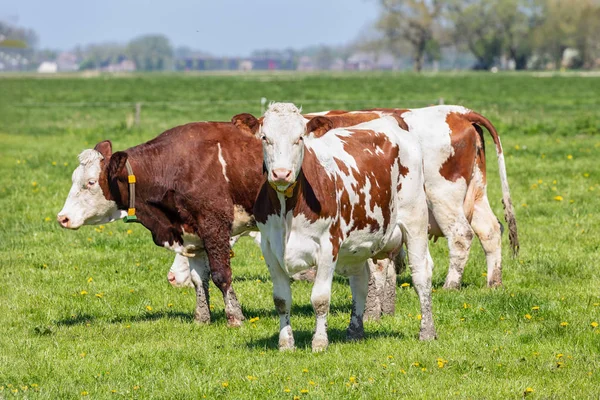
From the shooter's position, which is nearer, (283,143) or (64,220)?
(283,143)

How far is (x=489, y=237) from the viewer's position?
1093 cm

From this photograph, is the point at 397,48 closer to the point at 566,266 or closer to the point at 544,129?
the point at 544,129

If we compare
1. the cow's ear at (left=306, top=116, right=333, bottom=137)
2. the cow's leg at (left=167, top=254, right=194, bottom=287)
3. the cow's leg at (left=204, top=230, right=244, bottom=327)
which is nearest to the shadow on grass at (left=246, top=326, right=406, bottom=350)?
the cow's leg at (left=204, top=230, right=244, bottom=327)

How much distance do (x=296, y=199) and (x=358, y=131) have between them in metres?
1.41

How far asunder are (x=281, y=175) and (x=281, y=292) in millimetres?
1207

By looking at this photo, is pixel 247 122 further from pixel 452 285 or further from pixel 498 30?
pixel 498 30

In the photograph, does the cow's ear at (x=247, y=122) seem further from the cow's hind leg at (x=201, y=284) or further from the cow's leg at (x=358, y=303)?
the cow's hind leg at (x=201, y=284)

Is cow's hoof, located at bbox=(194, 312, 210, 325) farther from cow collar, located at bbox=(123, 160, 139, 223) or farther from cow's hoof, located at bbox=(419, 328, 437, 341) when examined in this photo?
cow's hoof, located at bbox=(419, 328, 437, 341)

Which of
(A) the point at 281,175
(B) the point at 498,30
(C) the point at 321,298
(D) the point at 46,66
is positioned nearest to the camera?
(A) the point at 281,175

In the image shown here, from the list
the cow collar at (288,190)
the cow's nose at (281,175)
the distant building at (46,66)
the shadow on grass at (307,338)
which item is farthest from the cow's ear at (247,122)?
the distant building at (46,66)

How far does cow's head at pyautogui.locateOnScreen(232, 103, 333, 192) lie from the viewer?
22.2ft

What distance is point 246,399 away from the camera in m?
6.39

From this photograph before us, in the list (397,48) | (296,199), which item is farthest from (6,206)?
(397,48)

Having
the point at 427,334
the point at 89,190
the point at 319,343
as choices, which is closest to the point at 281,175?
the point at 319,343
